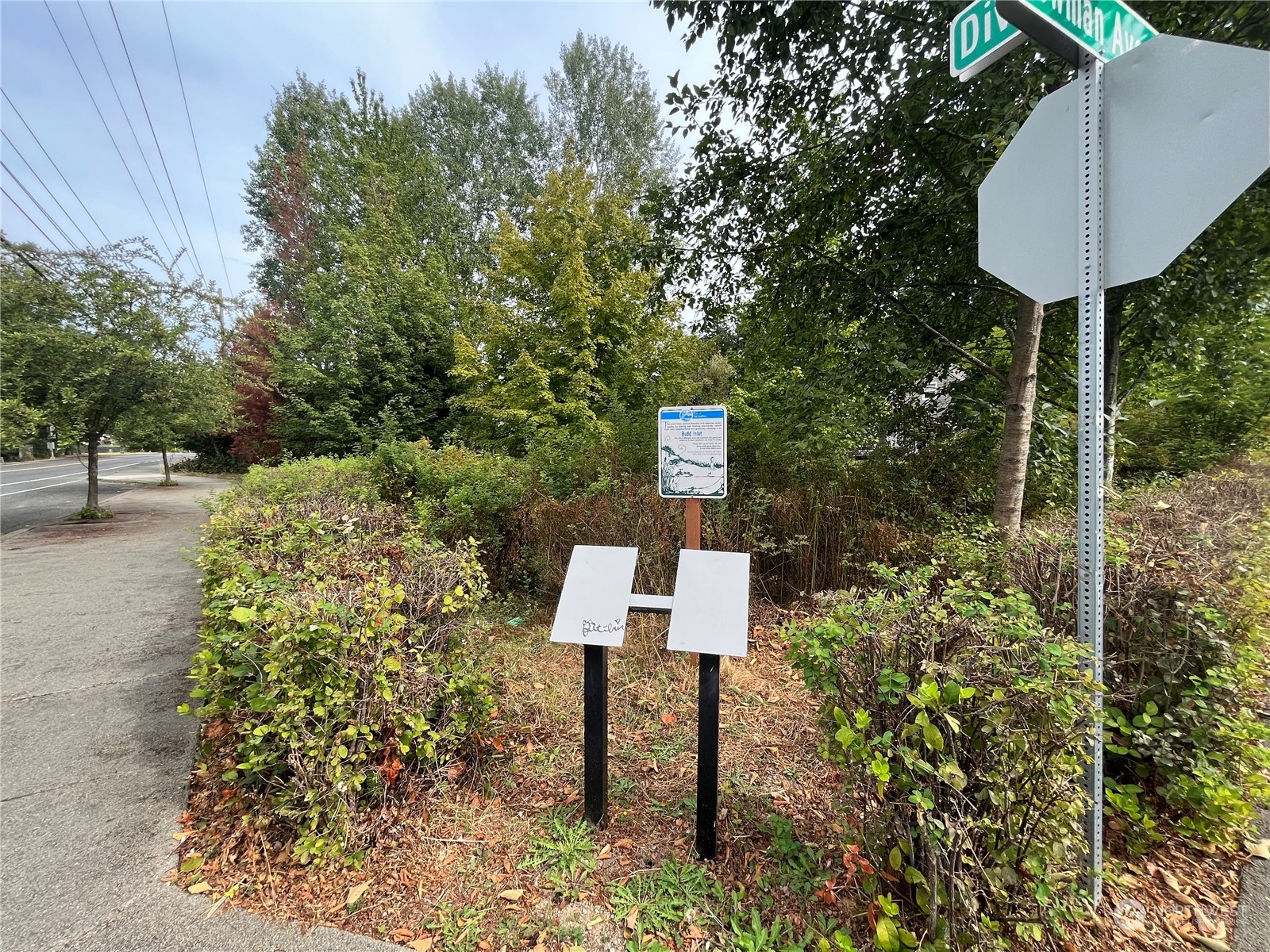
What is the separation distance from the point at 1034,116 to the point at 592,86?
716 inches

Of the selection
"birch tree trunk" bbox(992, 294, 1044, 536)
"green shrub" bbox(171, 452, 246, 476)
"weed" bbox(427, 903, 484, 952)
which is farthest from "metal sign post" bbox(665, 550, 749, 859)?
"green shrub" bbox(171, 452, 246, 476)

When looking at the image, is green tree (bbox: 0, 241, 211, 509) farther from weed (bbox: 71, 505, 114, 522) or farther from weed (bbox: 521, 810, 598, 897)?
weed (bbox: 521, 810, 598, 897)

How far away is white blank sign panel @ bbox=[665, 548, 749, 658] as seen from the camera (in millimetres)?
1842

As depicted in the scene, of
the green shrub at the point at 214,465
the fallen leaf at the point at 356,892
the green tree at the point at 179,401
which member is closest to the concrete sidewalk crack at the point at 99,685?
the fallen leaf at the point at 356,892

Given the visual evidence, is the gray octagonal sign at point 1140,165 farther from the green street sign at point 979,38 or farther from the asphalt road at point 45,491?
the asphalt road at point 45,491

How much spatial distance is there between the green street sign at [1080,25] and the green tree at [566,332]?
6.92 m

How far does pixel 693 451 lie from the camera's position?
255 centimetres

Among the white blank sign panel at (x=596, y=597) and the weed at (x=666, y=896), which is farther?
the white blank sign panel at (x=596, y=597)

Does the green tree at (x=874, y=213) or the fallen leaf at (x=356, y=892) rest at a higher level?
the green tree at (x=874, y=213)

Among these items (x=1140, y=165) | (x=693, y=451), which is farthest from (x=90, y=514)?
(x=1140, y=165)

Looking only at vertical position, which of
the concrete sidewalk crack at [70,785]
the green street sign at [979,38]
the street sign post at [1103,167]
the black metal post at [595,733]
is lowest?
the concrete sidewalk crack at [70,785]

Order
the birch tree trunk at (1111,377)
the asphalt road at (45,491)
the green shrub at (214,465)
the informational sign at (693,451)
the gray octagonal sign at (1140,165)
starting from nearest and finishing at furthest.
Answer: the gray octagonal sign at (1140,165) < the informational sign at (693,451) < the birch tree trunk at (1111,377) < the asphalt road at (45,491) < the green shrub at (214,465)

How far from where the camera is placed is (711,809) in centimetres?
188

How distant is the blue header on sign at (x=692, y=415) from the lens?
2.51 meters
